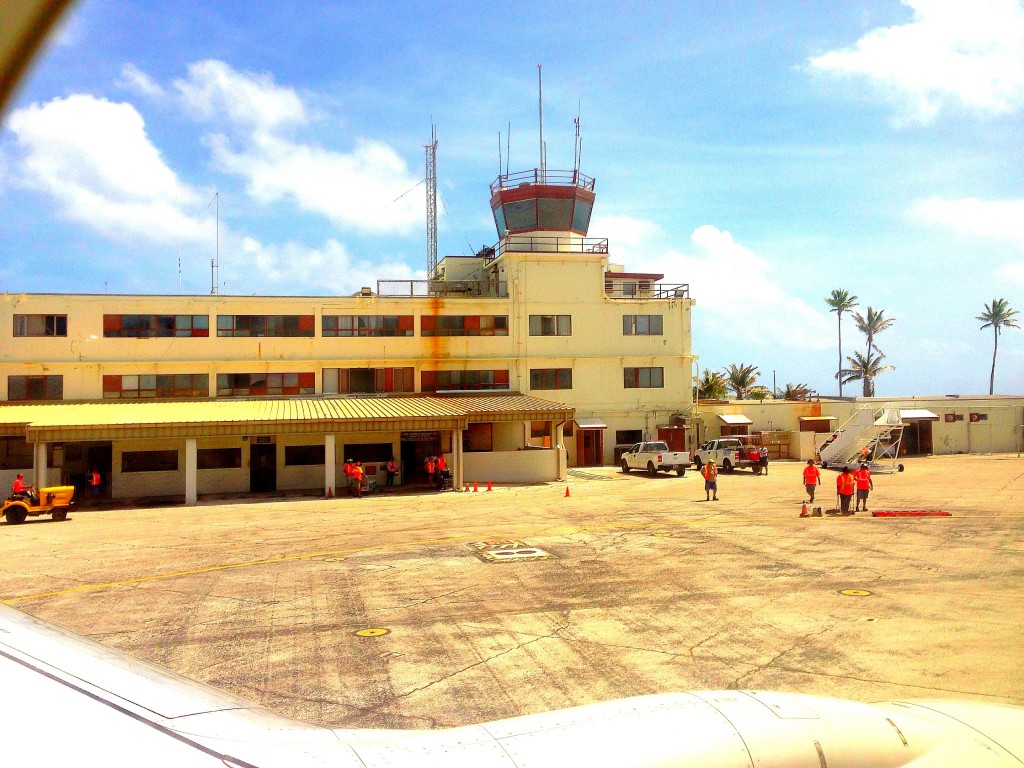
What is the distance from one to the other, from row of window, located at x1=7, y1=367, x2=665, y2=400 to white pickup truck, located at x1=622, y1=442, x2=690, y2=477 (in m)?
6.40

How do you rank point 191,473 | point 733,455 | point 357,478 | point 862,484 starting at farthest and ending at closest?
point 733,455
point 357,478
point 191,473
point 862,484

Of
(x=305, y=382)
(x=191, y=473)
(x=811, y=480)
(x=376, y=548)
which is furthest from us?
(x=305, y=382)

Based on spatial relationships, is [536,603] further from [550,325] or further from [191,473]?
[550,325]

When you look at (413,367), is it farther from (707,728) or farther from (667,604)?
(707,728)

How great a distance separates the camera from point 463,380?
46.1 metres

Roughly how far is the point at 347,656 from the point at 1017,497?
92.1 feet

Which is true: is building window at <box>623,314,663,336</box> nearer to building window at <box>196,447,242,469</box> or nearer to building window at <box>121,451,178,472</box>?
building window at <box>196,447,242,469</box>

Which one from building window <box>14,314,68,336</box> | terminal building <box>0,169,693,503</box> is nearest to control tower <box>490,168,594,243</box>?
terminal building <box>0,169,693,503</box>

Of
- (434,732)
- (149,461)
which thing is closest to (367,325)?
(149,461)

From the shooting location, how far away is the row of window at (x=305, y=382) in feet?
131

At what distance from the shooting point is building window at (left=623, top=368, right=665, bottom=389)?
4859 centimetres

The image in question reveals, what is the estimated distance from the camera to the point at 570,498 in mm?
32469

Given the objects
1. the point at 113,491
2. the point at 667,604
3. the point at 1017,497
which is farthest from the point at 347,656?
the point at 113,491

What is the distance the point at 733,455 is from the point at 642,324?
34.4 ft
